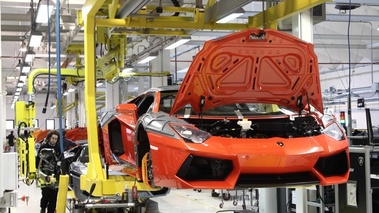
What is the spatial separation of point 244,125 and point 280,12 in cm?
203

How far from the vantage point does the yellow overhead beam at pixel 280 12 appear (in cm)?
528

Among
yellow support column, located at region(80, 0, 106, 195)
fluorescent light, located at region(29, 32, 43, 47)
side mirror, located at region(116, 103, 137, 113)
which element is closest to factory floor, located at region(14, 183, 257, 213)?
fluorescent light, located at region(29, 32, 43, 47)

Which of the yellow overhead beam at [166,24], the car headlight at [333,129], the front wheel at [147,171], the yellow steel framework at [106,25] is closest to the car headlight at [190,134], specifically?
the front wheel at [147,171]

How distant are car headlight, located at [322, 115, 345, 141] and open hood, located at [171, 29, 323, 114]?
0.17m

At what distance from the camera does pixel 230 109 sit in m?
5.09

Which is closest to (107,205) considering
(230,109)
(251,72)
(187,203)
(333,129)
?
(230,109)

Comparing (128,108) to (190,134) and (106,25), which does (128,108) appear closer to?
(106,25)

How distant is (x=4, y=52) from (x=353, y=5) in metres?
14.0

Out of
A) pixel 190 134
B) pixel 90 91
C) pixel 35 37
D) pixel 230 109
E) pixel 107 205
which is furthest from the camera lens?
pixel 35 37

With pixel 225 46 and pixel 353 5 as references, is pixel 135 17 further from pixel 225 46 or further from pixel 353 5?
pixel 353 5

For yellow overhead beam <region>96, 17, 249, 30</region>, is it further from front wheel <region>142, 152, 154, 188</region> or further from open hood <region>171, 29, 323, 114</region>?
front wheel <region>142, 152, 154, 188</region>

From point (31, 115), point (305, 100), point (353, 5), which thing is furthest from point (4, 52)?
point (305, 100)

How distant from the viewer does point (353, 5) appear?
998 cm

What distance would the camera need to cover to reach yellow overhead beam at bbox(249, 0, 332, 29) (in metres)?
5.28
